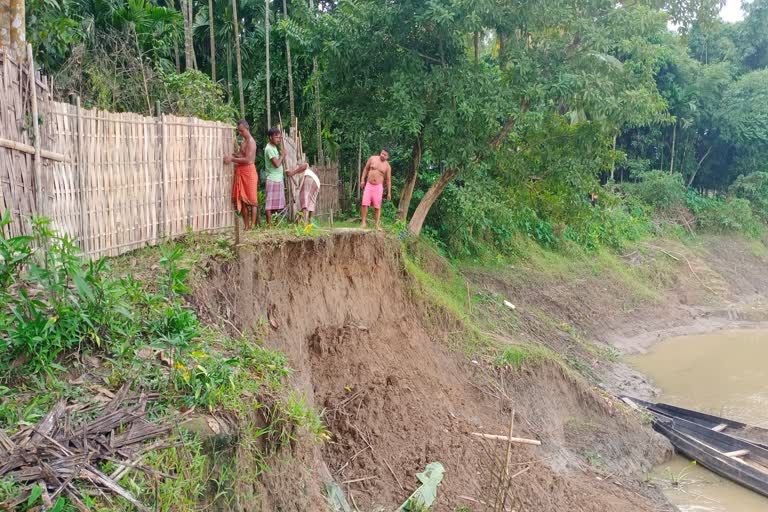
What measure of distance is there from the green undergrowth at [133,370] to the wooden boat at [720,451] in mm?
7852

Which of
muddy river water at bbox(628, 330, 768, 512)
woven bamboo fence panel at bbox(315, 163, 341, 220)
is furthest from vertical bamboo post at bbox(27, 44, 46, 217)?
muddy river water at bbox(628, 330, 768, 512)

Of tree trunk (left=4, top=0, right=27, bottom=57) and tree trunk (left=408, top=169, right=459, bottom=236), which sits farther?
tree trunk (left=408, top=169, right=459, bottom=236)

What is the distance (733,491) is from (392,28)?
8.96 metres

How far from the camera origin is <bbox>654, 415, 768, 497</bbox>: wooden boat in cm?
1019

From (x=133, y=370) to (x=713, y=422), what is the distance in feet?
35.6

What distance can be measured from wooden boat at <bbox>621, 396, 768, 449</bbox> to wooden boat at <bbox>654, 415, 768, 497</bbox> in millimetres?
383

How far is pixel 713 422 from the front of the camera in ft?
39.7

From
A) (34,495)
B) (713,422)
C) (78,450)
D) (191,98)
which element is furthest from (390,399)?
(713,422)

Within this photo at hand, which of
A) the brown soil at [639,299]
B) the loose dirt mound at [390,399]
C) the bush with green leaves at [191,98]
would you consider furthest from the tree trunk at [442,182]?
the bush with green leaves at [191,98]

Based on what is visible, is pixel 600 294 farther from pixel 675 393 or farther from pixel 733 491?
pixel 733 491

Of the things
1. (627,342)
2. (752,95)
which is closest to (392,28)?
(627,342)

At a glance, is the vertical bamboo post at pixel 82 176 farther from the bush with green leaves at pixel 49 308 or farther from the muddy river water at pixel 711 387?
the muddy river water at pixel 711 387

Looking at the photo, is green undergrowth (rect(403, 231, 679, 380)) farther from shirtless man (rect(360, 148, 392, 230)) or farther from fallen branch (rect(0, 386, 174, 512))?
fallen branch (rect(0, 386, 174, 512))

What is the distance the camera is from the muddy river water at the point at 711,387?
1009 cm
